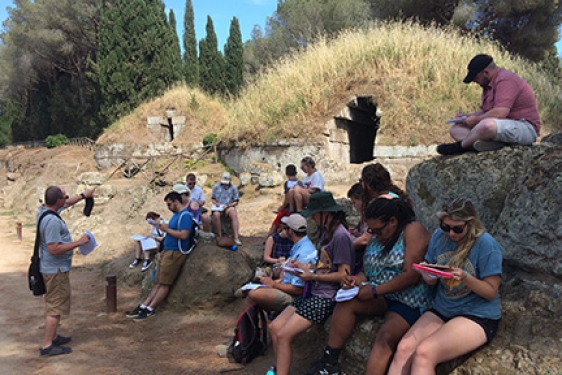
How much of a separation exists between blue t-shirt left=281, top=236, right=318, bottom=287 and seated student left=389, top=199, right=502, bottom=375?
4.62ft

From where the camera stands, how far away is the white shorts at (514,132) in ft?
13.4

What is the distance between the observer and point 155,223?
27.7 ft

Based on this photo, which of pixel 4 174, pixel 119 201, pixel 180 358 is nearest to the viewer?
pixel 180 358

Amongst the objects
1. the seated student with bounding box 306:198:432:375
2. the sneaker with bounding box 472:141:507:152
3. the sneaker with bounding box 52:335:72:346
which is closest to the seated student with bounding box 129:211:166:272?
the sneaker with bounding box 52:335:72:346

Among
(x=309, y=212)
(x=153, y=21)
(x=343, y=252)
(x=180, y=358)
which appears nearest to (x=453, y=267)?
(x=343, y=252)

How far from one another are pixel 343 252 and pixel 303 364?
52.7 inches

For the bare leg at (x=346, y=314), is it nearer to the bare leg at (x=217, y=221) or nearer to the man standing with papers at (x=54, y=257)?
the man standing with papers at (x=54, y=257)

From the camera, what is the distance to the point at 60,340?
19.0 feet

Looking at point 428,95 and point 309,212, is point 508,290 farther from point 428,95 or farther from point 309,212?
point 428,95

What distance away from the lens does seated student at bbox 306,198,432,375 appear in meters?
3.19

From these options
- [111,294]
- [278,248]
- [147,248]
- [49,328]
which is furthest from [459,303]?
[147,248]

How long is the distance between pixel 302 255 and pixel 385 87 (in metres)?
10.3

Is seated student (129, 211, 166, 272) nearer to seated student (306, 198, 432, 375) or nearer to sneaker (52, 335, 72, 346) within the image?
sneaker (52, 335, 72, 346)

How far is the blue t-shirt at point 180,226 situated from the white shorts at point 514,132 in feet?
13.5
